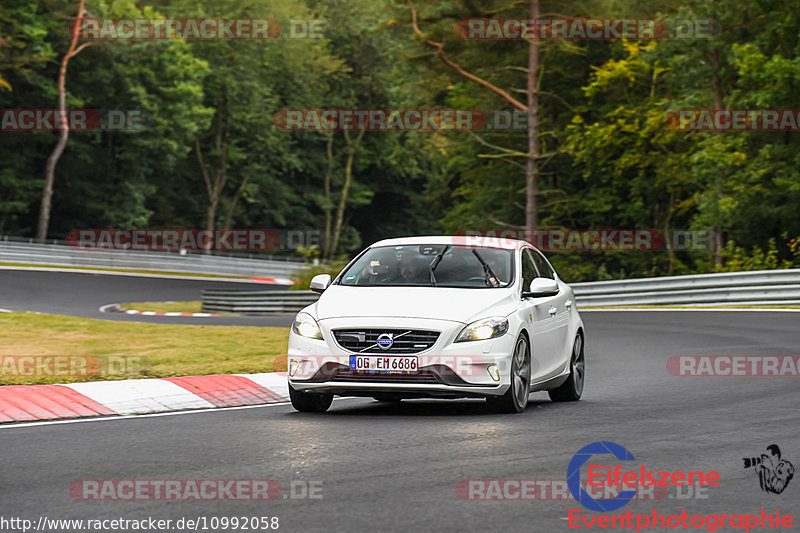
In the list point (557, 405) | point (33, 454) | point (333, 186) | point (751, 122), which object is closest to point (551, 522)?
point (33, 454)

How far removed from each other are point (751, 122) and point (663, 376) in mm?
24571

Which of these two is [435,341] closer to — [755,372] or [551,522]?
[551,522]

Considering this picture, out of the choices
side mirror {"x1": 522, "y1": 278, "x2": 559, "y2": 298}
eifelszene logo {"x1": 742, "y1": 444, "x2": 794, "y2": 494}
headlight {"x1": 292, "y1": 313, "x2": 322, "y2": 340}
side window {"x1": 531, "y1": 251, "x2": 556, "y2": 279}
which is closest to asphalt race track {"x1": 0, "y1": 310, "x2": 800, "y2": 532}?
eifelszene logo {"x1": 742, "y1": 444, "x2": 794, "y2": 494}

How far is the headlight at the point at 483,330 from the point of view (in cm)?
1030

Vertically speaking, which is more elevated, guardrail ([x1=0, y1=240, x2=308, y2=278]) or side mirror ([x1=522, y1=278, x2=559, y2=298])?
side mirror ([x1=522, y1=278, x2=559, y2=298])

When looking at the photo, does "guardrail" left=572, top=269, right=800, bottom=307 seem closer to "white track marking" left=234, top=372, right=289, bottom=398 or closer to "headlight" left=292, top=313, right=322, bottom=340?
"white track marking" left=234, top=372, right=289, bottom=398

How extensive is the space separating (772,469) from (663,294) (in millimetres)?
24293

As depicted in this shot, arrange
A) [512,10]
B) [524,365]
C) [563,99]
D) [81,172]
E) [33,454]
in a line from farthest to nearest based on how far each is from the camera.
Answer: [81,172]
[563,99]
[512,10]
[524,365]
[33,454]

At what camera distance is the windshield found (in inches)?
446

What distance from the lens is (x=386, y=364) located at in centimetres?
1023

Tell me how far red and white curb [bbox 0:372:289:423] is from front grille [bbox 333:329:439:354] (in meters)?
2.00

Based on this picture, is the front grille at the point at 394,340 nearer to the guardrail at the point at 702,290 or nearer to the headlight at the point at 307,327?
the headlight at the point at 307,327

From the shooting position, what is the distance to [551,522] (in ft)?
20.2

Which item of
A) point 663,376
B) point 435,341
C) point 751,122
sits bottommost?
point 663,376
